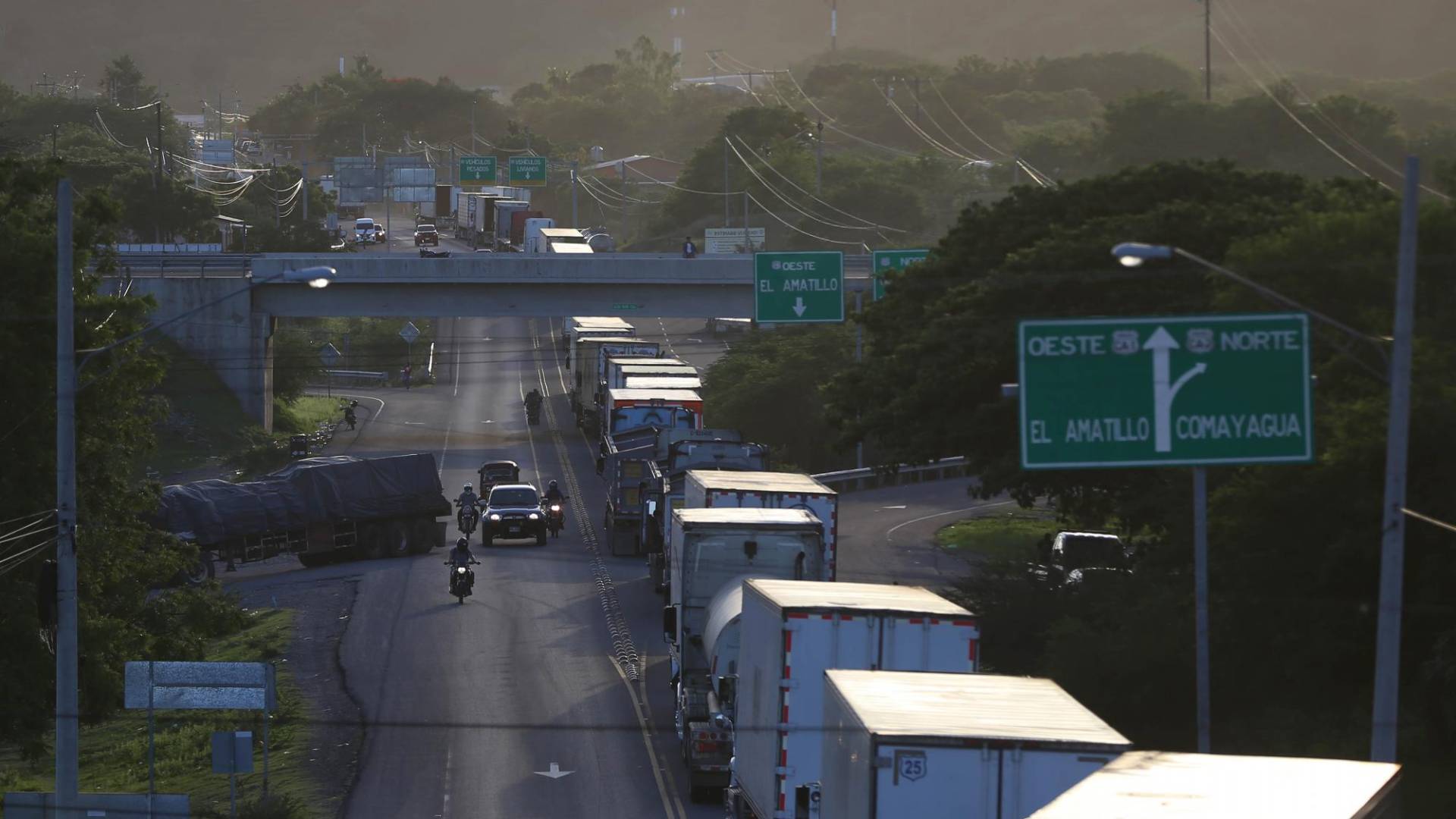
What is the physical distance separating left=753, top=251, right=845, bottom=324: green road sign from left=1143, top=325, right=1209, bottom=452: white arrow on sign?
32967 mm

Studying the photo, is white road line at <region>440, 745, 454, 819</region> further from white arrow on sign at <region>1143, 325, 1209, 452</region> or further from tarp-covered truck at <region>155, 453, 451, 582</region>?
tarp-covered truck at <region>155, 453, 451, 582</region>

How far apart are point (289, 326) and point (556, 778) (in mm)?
76838

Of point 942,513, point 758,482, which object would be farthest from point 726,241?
point 758,482

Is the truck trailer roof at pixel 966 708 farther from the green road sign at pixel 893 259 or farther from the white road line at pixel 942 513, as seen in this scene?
the green road sign at pixel 893 259

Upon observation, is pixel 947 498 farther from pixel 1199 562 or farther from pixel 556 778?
pixel 1199 562

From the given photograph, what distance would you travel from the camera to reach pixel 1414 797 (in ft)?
72.8

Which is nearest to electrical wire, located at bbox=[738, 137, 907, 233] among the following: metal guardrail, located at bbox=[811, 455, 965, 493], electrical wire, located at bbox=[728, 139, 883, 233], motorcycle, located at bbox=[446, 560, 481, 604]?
electrical wire, located at bbox=[728, 139, 883, 233]

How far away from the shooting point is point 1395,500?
17.9 metres

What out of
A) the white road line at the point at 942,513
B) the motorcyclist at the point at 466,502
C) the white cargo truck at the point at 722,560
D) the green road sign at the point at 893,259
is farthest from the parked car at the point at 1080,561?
the motorcyclist at the point at 466,502

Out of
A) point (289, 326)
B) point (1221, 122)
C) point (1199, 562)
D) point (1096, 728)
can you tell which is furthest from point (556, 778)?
point (1221, 122)

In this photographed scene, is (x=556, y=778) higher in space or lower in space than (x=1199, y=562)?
lower

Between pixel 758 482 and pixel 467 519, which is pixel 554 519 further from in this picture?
pixel 758 482

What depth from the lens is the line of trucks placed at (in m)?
15.1

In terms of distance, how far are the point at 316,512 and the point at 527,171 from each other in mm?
76186
